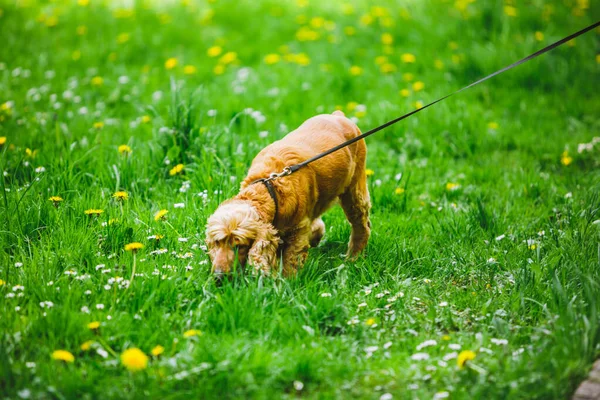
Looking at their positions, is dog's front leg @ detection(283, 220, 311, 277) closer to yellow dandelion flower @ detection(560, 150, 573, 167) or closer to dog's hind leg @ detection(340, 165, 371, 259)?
dog's hind leg @ detection(340, 165, 371, 259)

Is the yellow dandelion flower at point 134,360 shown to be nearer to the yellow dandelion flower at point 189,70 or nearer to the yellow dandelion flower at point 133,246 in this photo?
the yellow dandelion flower at point 133,246

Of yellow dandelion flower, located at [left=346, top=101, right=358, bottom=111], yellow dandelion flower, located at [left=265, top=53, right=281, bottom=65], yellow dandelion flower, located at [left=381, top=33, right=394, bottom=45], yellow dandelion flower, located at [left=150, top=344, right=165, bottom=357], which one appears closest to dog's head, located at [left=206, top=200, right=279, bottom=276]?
yellow dandelion flower, located at [left=150, top=344, right=165, bottom=357]

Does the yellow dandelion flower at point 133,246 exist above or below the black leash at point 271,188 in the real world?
below

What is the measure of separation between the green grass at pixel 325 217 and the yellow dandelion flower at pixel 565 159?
0.03 meters

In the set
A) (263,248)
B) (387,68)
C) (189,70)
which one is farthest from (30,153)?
(387,68)

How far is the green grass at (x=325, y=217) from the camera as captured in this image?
2.87 m

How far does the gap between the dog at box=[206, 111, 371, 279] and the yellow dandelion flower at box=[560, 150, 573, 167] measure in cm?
224

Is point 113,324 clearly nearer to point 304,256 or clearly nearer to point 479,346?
point 304,256

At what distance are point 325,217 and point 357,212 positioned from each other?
0.54m

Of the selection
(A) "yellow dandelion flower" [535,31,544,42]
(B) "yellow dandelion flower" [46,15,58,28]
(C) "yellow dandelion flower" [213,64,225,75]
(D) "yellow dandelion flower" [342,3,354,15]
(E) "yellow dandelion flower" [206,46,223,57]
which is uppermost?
(B) "yellow dandelion flower" [46,15,58,28]

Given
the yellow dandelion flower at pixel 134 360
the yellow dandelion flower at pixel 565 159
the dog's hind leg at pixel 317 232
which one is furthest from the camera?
the yellow dandelion flower at pixel 565 159

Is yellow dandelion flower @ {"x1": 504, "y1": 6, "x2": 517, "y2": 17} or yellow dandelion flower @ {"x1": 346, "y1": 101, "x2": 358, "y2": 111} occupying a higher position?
yellow dandelion flower @ {"x1": 504, "y1": 6, "x2": 517, "y2": 17}

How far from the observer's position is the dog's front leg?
3748 mm

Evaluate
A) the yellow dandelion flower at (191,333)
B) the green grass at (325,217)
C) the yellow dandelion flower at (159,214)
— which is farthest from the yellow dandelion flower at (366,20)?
the yellow dandelion flower at (191,333)
